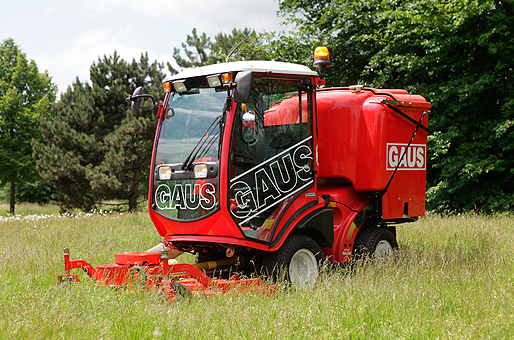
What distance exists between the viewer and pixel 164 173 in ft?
16.8

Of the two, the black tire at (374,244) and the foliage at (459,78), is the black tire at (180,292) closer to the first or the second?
the black tire at (374,244)

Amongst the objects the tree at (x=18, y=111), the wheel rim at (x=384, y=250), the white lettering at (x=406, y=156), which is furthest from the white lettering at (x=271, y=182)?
the tree at (x=18, y=111)

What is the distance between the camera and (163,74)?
21.7 m

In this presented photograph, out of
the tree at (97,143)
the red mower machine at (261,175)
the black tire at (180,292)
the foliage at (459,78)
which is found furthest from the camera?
the tree at (97,143)

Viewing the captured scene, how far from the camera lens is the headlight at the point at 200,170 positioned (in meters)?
4.77

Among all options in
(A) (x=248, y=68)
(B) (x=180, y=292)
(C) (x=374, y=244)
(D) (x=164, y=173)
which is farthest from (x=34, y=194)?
(B) (x=180, y=292)

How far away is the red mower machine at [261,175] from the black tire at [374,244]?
0.07 feet

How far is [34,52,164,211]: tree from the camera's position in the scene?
59.1ft

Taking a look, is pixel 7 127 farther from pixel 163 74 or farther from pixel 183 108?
pixel 183 108

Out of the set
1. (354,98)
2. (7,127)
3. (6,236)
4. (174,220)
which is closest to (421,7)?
Result: (354,98)

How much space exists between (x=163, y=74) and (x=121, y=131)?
4.58m

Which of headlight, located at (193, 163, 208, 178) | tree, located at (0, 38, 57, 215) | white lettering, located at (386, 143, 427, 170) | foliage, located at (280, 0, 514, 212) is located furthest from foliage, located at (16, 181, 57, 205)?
headlight, located at (193, 163, 208, 178)

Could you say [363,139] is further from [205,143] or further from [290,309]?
[290,309]

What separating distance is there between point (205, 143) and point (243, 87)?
91 cm
